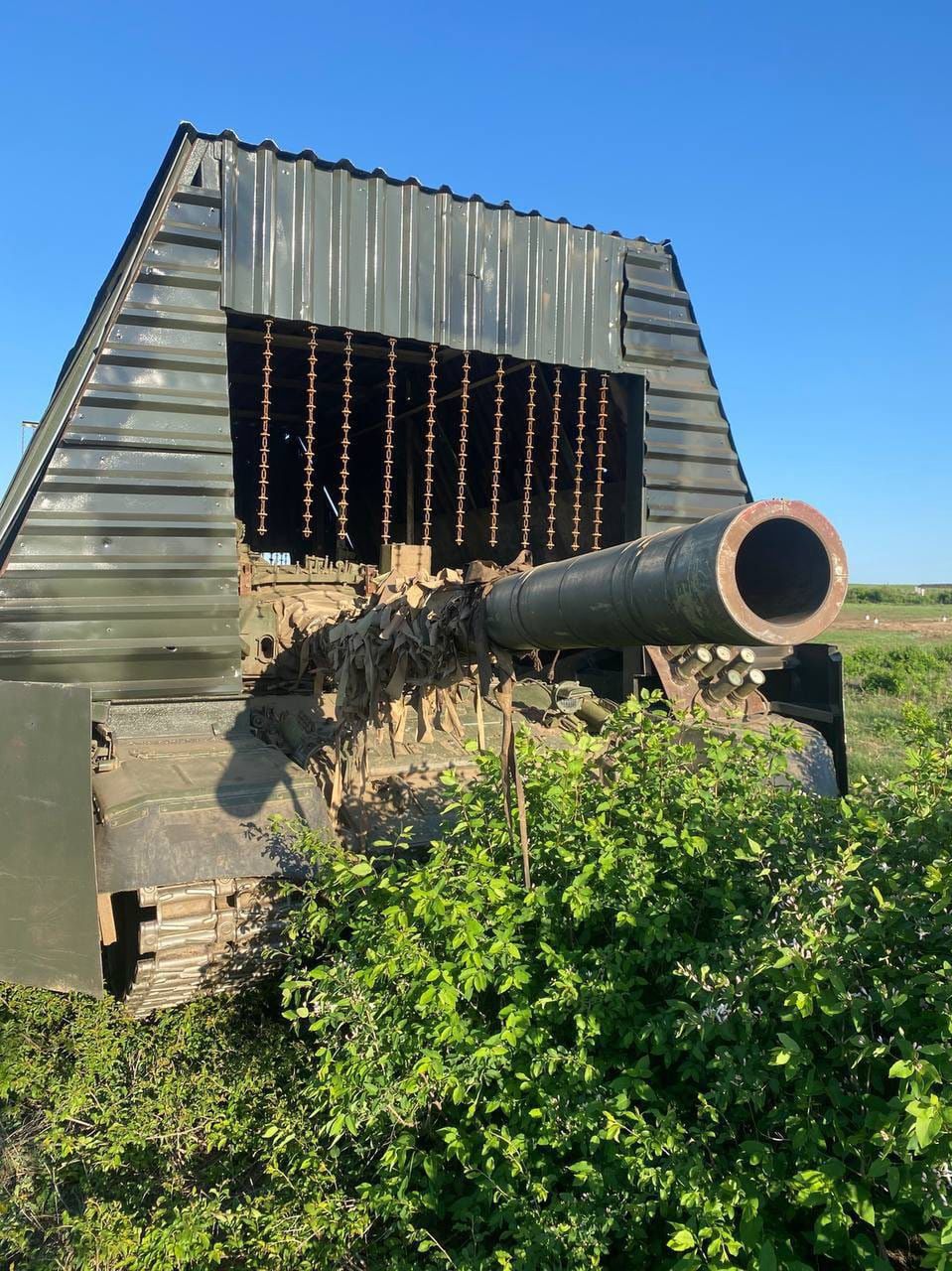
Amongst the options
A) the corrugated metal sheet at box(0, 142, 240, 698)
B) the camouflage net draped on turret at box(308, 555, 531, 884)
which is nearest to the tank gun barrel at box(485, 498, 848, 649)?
the camouflage net draped on turret at box(308, 555, 531, 884)

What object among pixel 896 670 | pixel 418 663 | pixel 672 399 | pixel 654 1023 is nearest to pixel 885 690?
pixel 896 670

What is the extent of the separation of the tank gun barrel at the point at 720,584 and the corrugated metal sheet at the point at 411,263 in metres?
4.35

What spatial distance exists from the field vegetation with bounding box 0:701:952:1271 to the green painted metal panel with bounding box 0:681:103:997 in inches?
25.9

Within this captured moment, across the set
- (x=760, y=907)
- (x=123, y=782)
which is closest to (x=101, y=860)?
(x=123, y=782)

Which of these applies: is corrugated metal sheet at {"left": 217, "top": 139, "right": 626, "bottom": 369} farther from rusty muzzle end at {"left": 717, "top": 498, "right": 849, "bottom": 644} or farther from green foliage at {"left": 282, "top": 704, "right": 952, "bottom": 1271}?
rusty muzzle end at {"left": 717, "top": 498, "right": 849, "bottom": 644}

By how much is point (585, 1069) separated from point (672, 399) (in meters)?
5.91

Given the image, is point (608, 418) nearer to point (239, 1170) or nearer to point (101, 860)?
point (101, 860)

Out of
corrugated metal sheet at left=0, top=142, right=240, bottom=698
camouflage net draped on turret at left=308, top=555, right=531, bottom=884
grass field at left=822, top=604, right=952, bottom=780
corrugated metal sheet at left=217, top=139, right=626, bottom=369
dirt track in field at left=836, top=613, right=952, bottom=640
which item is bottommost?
grass field at left=822, top=604, right=952, bottom=780

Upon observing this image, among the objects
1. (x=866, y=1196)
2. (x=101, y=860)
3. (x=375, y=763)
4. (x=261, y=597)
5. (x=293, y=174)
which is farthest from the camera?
(x=261, y=597)

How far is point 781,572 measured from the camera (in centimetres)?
244

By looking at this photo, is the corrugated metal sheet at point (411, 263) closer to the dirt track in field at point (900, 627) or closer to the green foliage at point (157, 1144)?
the green foliage at point (157, 1144)

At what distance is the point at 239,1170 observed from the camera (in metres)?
4.00

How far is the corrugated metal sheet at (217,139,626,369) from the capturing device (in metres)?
6.15

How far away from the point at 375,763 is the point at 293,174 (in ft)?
13.0
